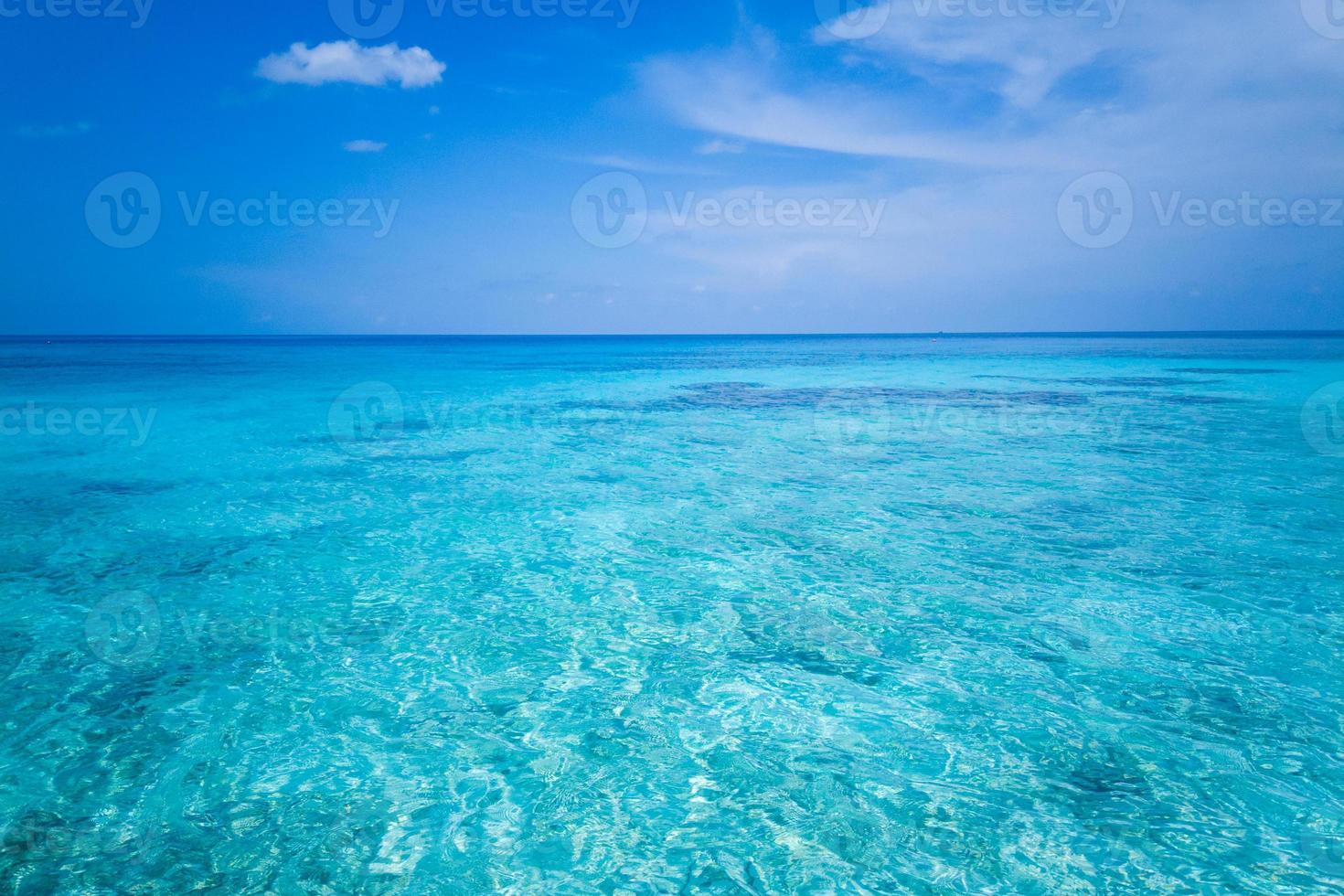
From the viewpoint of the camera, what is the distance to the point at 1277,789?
12.4 feet

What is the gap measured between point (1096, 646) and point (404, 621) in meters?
5.87

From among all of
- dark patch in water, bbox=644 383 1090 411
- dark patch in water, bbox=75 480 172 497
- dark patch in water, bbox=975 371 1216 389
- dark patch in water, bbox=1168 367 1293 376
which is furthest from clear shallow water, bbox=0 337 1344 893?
dark patch in water, bbox=1168 367 1293 376

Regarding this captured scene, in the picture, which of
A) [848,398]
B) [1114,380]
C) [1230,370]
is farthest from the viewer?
[1230,370]

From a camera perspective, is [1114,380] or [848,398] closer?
[848,398]

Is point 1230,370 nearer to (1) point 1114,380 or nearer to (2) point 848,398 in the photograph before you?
(1) point 1114,380

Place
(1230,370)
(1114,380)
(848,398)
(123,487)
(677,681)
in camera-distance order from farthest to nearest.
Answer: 1. (1230,370)
2. (1114,380)
3. (848,398)
4. (123,487)
5. (677,681)

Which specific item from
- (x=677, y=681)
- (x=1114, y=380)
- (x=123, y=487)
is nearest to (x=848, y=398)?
(x=1114, y=380)

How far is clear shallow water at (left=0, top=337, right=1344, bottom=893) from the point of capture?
3.40 m

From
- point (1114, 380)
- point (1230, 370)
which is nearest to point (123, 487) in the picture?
point (1114, 380)

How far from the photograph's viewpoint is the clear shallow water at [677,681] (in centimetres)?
340

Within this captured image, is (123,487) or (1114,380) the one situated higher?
(1114,380)

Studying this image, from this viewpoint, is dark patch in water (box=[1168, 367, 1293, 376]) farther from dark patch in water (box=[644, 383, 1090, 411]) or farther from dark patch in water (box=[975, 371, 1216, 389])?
dark patch in water (box=[644, 383, 1090, 411])

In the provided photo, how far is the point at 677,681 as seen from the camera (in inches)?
201

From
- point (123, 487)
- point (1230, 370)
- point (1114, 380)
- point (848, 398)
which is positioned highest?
point (1230, 370)
